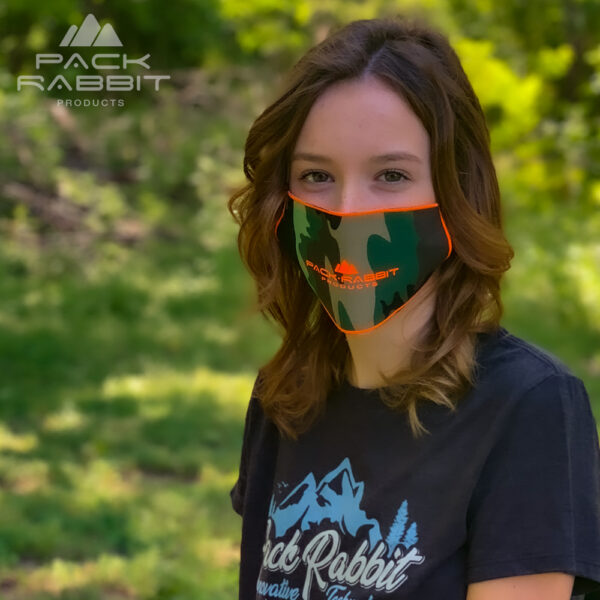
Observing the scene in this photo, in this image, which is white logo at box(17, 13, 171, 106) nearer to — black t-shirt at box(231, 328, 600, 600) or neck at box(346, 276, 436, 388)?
neck at box(346, 276, 436, 388)

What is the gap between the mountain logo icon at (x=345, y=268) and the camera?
181 centimetres

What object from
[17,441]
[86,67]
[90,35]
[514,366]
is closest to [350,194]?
[514,366]

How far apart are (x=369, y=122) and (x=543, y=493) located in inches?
27.0

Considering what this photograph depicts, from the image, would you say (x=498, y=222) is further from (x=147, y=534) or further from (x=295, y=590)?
(x=147, y=534)

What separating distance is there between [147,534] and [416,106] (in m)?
2.85

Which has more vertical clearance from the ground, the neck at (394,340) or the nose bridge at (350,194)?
the nose bridge at (350,194)

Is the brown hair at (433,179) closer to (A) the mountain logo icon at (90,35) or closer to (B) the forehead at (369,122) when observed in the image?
(B) the forehead at (369,122)

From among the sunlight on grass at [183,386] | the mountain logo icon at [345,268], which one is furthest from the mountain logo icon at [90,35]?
the mountain logo icon at [345,268]

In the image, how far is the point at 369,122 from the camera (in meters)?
1.62

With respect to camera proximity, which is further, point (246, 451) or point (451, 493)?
point (246, 451)

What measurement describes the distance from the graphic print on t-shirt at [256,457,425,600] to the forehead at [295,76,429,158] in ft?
1.89

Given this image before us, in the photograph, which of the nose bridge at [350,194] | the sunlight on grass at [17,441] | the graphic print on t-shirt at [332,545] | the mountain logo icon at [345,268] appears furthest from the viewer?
the sunlight on grass at [17,441]

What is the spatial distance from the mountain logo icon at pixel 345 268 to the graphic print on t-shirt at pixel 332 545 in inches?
14.4

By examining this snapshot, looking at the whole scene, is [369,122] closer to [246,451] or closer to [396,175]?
[396,175]
